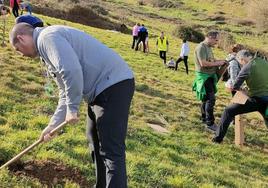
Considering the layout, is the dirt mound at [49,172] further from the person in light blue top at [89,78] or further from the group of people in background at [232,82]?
the group of people in background at [232,82]

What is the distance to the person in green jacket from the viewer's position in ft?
33.4

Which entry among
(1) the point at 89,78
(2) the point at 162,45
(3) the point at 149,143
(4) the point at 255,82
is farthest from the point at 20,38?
(2) the point at 162,45

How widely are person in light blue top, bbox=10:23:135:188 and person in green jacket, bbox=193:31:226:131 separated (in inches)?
215

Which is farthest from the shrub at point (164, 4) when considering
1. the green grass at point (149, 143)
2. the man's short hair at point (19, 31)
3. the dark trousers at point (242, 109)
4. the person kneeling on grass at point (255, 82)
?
the man's short hair at point (19, 31)

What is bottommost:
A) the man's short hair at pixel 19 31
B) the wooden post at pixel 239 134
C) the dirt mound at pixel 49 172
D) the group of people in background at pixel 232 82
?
the wooden post at pixel 239 134

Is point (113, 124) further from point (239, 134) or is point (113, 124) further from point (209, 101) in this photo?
point (209, 101)

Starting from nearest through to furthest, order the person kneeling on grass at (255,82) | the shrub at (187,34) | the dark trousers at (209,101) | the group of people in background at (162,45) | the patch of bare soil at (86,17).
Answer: the person kneeling on grass at (255,82) < the dark trousers at (209,101) < the group of people in background at (162,45) < the patch of bare soil at (86,17) < the shrub at (187,34)

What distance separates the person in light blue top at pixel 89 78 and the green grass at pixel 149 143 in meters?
1.48

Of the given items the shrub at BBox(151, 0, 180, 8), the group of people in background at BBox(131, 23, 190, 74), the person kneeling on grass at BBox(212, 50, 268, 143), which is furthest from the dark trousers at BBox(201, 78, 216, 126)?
the shrub at BBox(151, 0, 180, 8)

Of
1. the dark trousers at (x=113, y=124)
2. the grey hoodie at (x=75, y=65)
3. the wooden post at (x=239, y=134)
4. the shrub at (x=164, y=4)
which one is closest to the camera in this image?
the grey hoodie at (x=75, y=65)

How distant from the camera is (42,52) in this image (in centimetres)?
460

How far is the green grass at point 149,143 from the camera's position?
22.8ft

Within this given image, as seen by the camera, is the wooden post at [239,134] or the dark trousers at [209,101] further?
the dark trousers at [209,101]

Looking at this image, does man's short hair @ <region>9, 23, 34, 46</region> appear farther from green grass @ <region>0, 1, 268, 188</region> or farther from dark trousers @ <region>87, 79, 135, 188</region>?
green grass @ <region>0, 1, 268, 188</region>
